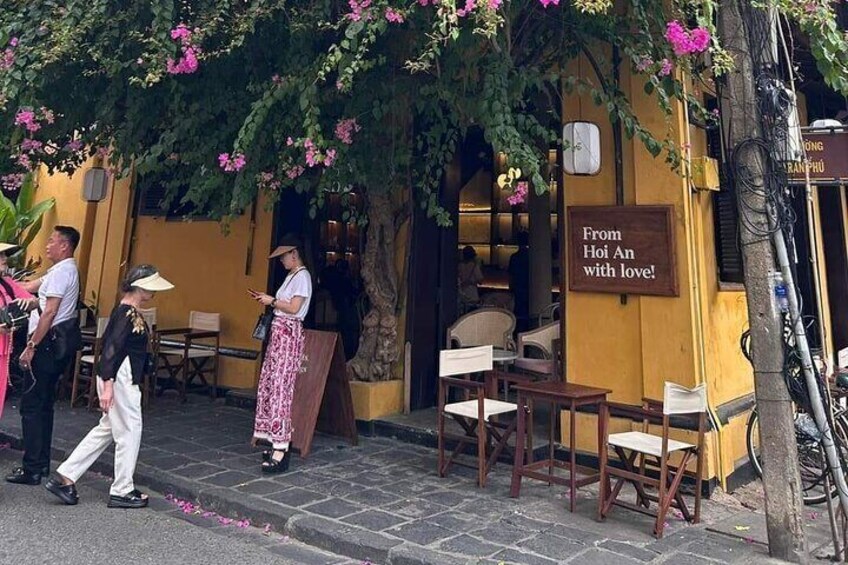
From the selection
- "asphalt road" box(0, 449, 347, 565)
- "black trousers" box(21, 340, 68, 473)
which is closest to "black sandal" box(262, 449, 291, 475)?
"asphalt road" box(0, 449, 347, 565)

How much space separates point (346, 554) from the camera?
408cm

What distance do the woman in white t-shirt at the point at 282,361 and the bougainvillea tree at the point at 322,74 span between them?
81 centimetres

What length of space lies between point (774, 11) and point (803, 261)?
4001 mm

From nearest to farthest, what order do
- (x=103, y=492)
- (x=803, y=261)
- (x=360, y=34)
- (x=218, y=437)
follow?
(x=360, y=34) → (x=103, y=492) → (x=218, y=437) → (x=803, y=261)

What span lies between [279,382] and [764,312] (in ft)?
12.4

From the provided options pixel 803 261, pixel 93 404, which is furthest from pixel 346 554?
pixel 803 261

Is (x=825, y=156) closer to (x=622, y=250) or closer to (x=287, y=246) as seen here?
(x=622, y=250)

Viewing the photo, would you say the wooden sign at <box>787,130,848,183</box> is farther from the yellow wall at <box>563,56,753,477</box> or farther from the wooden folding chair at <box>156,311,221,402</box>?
the wooden folding chair at <box>156,311,221,402</box>

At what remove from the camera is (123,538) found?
4238mm

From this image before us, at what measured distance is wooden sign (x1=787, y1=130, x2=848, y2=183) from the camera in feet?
14.9

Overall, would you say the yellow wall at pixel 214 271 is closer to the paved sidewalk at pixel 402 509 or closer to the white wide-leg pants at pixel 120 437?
the paved sidewalk at pixel 402 509

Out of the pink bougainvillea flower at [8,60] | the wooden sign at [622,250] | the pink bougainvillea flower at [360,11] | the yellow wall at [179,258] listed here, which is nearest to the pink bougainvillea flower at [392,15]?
the pink bougainvillea flower at [360,11]

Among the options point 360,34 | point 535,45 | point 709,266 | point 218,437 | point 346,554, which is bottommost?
point 346,554

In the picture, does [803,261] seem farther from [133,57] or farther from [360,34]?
[133,57]
